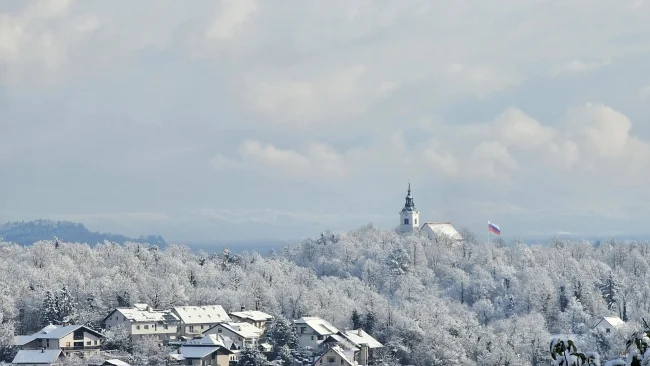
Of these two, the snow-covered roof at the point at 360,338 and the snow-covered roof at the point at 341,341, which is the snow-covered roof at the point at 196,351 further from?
the snow-covered roof at the point at 360,338

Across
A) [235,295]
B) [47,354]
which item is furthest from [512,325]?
[47,354]

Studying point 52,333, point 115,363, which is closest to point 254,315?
point 52,333

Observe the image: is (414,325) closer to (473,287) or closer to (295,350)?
(295,350)

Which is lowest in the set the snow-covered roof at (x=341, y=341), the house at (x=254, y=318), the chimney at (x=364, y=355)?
the chimney at (x=364, y=355)

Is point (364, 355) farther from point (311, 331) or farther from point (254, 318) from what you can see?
point (254, 318)

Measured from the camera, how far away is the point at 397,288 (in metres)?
82.1

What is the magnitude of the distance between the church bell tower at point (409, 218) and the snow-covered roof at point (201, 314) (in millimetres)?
39350

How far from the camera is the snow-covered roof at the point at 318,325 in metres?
62.0

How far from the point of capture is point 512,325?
69125 mm

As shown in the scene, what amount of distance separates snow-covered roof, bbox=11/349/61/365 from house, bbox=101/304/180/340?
5.95 m

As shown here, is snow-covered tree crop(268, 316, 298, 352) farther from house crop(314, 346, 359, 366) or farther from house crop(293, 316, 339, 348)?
house crop(314, 346, 359, 366)

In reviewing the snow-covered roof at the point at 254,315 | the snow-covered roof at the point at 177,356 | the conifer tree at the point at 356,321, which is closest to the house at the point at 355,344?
the conifer tree at the point at 356,321

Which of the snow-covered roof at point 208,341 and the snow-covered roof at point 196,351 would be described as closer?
the snow-covered roof at point 196,351

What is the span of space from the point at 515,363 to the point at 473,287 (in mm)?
23038
